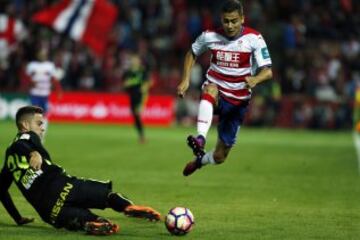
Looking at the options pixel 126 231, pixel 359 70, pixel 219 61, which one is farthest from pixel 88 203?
pixel 359 70

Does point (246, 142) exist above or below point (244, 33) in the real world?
below

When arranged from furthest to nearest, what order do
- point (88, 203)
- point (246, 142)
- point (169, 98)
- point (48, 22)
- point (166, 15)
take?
point (166, 15) < point (169, 98) < point (48, 22) < point (246, 142) < point (88, 203)

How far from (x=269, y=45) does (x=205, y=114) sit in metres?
20.6

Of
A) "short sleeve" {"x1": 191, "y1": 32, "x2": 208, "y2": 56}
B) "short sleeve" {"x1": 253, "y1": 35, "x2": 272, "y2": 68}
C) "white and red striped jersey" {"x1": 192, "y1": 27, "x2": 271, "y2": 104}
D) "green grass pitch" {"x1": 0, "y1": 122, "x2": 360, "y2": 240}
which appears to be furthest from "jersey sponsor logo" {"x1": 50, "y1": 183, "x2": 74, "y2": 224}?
"short sleeve" {"x1": 253, "y1": 35, "x2": 272, "y2": 68}

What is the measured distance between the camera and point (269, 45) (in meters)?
30.9

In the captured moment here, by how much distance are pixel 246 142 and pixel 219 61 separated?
41.3 ft

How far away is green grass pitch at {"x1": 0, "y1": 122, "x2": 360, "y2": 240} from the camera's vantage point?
9.25m

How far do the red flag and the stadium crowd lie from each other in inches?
110

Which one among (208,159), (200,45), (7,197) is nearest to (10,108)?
(208,159)

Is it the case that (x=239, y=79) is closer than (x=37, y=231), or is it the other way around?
(x=37, y=231)

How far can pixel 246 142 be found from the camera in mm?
23531

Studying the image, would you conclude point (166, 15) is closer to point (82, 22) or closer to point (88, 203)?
point (82, 22)

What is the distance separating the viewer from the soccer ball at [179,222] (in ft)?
28.6

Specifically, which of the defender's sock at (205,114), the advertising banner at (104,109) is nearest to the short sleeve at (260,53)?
the defender's sock at (205,114)
